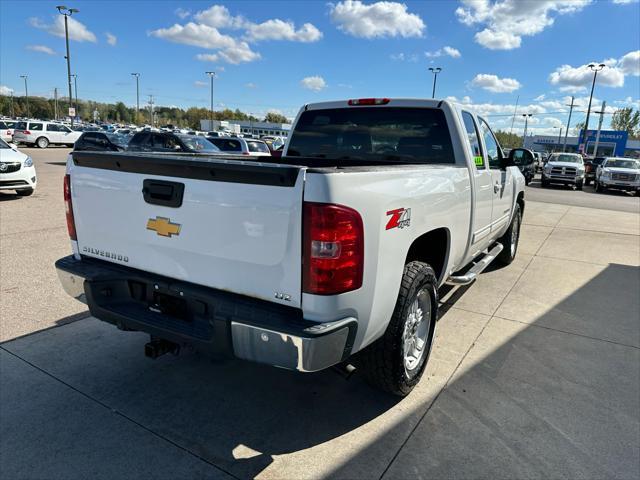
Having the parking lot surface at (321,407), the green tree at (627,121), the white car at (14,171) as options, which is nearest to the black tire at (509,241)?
the parking lot surface at (321,407)

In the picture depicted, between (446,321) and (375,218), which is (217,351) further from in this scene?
(446,321)

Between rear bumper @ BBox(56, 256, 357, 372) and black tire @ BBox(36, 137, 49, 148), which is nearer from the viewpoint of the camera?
rear bumper @ BBox(56, 256, 357, 372)

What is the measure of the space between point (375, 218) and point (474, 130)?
2.69m

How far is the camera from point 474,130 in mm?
4496

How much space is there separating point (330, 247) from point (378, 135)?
7.67 ft

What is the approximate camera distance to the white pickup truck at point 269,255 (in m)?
2.16

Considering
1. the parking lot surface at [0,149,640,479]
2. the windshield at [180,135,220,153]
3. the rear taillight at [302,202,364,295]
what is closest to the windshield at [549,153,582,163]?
the windshield at [180,135,220,153]

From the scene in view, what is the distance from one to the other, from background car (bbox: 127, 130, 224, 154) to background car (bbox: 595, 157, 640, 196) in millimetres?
17856

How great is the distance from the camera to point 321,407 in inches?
120

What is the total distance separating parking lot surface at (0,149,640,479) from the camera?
98.9 inches

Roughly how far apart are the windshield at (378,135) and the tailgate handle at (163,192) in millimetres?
2165

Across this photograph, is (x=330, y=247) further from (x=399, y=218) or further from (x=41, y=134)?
(x=41, y=134)

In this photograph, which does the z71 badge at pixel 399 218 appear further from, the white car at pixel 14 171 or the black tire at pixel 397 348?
the white car at pixel 14 171

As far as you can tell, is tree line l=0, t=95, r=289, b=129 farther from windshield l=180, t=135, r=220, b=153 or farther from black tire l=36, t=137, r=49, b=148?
windshield l=180, t=135, r=220, b=153
